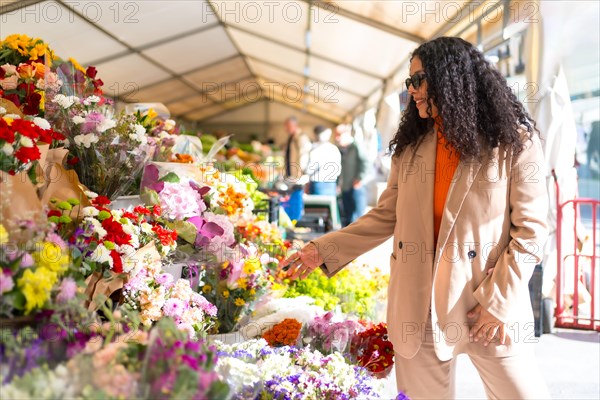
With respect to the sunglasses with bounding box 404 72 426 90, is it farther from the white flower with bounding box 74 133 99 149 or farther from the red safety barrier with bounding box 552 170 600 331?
the red safety barrier with bounding box 552 170 600 331

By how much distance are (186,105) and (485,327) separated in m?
17.1

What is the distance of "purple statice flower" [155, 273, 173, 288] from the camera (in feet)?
7.75

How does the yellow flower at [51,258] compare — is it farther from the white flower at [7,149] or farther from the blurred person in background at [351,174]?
the blurred person in background at [351,174]

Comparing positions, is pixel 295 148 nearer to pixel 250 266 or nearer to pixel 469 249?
pixel 250 266

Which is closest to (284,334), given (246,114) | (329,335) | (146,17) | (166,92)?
(329,335)

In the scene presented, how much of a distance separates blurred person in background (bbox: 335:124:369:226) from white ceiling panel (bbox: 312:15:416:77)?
1.08m

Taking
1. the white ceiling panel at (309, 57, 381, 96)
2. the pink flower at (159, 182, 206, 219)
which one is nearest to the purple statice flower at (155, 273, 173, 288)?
the pink flower at (159, 182, 206, 219)

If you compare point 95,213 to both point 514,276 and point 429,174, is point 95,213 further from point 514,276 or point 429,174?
point 514,276

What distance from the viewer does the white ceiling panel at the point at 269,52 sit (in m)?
11.3

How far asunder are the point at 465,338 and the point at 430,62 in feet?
2.56

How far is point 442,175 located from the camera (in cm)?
214

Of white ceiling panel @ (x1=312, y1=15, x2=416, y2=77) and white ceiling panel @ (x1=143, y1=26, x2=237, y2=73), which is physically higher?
white ceiling panel @ (x1=143, y1=26, x2=237, y2=73)

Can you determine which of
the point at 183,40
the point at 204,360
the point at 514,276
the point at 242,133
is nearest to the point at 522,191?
the point at 514,276

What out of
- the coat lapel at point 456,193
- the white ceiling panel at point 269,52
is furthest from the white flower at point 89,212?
the white ceiling panel at point 269,52
